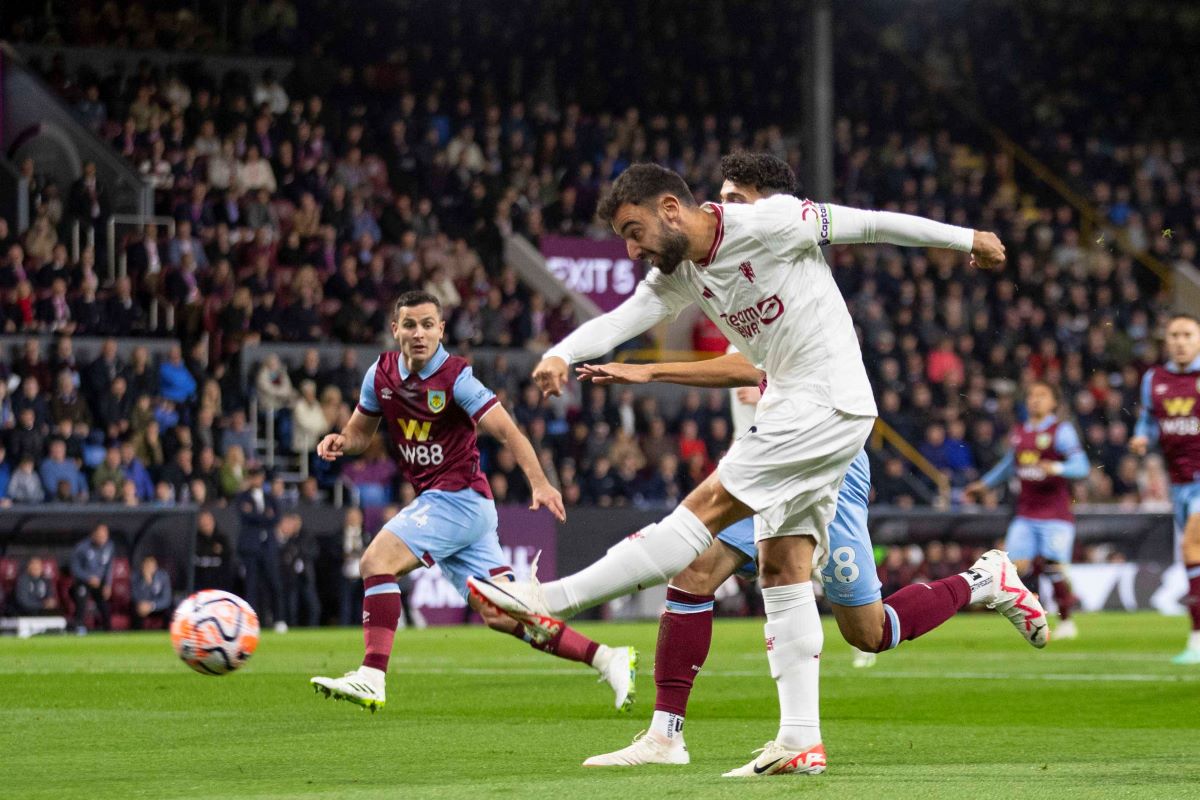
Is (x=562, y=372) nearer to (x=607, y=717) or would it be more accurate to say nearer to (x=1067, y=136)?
(x=607, y=717)

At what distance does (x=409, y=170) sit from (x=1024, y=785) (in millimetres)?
21336

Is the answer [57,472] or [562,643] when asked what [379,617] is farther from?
[57,472]

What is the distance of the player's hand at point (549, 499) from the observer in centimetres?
761

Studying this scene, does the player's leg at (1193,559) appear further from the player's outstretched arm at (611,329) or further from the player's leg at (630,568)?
the player's leg at (630,568)

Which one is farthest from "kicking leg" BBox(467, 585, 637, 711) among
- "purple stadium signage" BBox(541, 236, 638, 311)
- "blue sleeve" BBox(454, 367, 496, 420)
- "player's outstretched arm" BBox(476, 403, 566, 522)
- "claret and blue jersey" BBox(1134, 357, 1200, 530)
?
"purple stadium signage" BBox(541, 236, 638, 311)

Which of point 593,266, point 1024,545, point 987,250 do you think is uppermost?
point 593,266

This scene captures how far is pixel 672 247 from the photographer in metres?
6.13

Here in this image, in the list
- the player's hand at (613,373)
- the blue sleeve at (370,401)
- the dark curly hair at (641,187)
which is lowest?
the blue sleeve at (370,401)

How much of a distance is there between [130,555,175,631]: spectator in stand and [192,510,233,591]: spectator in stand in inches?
15.7

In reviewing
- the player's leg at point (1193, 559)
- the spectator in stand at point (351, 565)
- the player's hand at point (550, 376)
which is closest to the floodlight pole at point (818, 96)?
the spectator in stand at point (351, 565)

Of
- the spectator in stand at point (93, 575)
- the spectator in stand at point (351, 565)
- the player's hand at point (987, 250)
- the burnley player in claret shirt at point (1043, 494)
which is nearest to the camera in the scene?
the player's hand at point (987, 250)

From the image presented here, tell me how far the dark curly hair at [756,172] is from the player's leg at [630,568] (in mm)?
1939

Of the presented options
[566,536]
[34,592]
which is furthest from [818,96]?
[34,592]

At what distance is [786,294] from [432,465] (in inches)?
156
